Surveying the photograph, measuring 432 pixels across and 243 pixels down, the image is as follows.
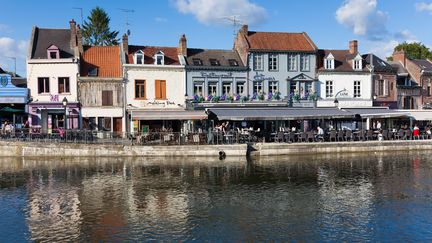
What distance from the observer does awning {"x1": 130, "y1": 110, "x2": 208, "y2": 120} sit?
35.2 m

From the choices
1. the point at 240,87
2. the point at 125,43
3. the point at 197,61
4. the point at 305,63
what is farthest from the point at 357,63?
the point at 125,43

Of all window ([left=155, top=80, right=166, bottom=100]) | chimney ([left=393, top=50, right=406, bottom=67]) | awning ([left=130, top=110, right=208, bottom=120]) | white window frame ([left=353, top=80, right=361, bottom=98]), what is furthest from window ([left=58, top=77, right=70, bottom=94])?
chimney ([left=393, top=50, right=406, bottom=67])

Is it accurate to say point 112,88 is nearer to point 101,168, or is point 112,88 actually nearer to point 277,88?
point 101,168

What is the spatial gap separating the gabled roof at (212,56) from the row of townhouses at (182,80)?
10cm

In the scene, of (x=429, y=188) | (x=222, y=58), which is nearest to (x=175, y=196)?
(x=429, y=188)

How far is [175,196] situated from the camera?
21.0 m

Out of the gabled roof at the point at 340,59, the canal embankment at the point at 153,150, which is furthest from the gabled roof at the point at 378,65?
the canal embankment at the point at 153,150

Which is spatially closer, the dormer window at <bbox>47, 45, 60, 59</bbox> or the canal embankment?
the canal embankment

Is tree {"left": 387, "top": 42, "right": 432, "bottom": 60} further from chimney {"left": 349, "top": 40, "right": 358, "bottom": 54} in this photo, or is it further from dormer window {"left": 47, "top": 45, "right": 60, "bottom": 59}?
dormer window {"left": 47, "top": 45, "right": 60, "bottom": 59}

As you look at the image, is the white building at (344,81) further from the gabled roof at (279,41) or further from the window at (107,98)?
the window at (107,98)

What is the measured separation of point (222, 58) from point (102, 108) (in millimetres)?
12526

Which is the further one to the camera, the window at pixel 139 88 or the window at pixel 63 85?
the window at pixel 139 88

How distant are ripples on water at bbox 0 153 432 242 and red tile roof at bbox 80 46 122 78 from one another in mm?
11233

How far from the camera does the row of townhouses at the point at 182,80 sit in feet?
128
